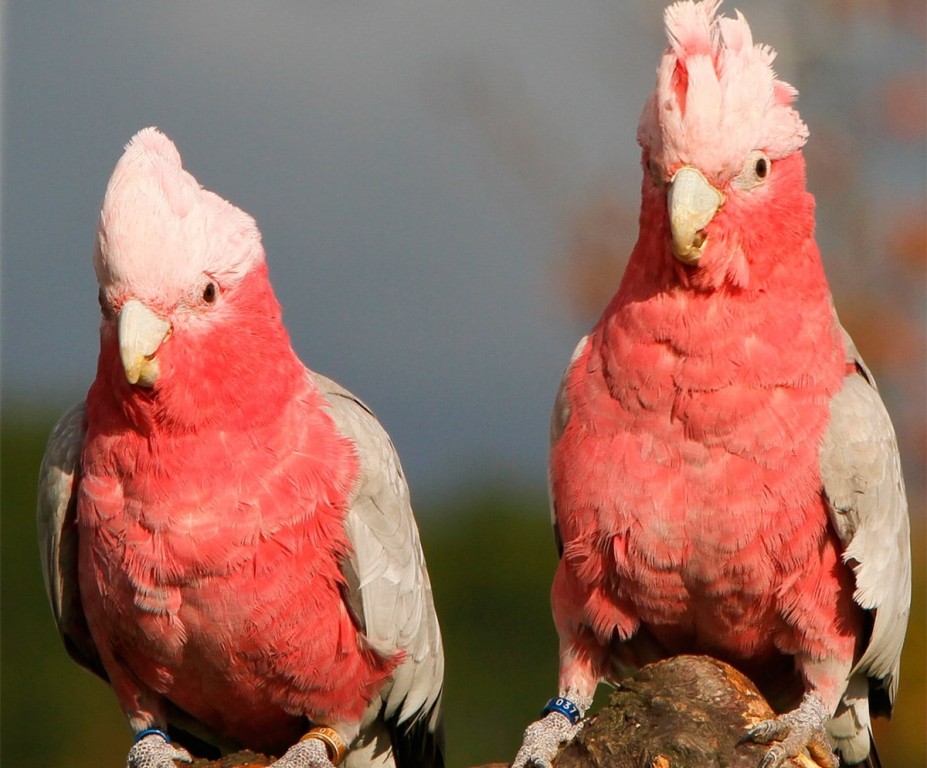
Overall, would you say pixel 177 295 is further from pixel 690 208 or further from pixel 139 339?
pixel 690 208

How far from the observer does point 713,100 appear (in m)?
4.02

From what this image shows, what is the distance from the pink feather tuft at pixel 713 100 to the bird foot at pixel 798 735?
6.09ft

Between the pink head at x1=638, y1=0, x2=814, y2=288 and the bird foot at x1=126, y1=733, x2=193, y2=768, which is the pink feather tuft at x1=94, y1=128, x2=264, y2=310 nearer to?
the pink head at x1=638, y1=0, x2=814, y2=288

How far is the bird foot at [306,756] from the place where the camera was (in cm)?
435

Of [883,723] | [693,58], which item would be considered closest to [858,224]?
[883,723]

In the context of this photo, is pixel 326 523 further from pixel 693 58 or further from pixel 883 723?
pixel 883 723

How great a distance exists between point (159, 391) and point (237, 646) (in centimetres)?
97

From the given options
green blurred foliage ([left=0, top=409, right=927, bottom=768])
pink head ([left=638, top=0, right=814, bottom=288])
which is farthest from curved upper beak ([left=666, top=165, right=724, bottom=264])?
green blurred foliage ([left=0, top=409, right=927, bottom=768])

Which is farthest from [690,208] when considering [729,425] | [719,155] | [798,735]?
[798,735]

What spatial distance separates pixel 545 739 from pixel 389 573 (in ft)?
2.78

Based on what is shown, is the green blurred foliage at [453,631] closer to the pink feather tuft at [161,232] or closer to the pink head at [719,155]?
the pink head at [719,155]

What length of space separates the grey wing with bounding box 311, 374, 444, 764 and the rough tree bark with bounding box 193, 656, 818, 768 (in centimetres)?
80

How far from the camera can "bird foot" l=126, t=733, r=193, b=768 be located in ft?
14.5

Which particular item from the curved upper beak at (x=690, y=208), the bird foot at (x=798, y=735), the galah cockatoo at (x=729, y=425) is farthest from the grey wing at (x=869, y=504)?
the curved upper beak at (x=690, y=208)
